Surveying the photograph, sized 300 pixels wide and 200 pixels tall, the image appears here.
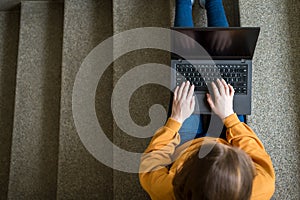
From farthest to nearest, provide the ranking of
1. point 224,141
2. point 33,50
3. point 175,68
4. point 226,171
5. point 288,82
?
1. point 33,50
2. point 288,82
3. point 175,68
4. point 224,141
5. point 226,171

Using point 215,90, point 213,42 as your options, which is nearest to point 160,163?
point 215,90

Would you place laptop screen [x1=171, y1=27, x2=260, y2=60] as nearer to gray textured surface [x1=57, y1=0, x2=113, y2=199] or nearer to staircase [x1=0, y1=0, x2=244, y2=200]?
staircase [x1=0, y1=0, x2=244, y2=200]

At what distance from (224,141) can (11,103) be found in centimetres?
111

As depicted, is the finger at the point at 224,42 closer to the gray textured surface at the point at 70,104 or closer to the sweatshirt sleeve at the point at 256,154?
the sweatshirt sleeve at the point at 256,154

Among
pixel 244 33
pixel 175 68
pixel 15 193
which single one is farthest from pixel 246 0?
pixel 15 193

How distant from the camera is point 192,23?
138 cm

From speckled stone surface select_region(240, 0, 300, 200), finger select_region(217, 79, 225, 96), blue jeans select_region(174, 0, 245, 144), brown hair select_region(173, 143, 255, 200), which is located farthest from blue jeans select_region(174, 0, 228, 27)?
brown hair select_region(173, 143, 255, 200)

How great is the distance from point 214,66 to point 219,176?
0.53 meters

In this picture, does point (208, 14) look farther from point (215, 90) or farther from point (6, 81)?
point (6, 81)

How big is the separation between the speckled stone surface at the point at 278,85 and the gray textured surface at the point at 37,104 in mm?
890

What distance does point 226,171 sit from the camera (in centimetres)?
82

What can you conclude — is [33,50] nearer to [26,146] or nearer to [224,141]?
[26,146]

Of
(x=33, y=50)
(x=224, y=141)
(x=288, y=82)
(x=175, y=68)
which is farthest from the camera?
(x=33, y=50)

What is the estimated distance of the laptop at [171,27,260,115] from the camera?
4.07ft
